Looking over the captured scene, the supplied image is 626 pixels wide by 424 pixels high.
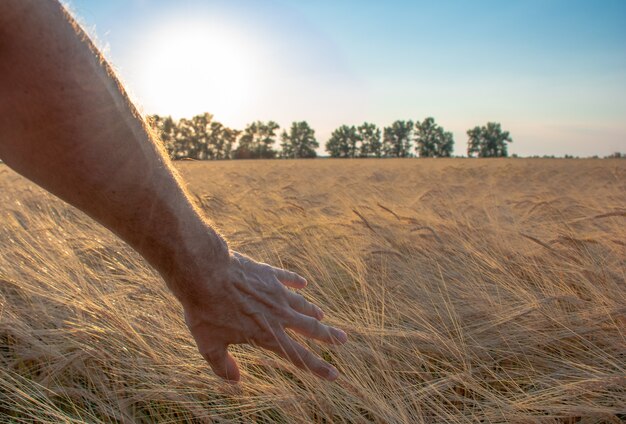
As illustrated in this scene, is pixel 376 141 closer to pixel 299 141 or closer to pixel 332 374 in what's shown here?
pixel 299 141

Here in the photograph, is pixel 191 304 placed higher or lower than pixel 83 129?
lower

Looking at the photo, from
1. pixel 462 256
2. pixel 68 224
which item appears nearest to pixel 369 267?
pixel 462 256

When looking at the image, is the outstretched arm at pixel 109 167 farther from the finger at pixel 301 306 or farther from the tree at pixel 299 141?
the tree at pixel 299 141

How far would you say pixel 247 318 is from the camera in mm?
824

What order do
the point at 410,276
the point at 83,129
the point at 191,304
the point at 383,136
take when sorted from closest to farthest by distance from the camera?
1. the point at 83,129
2. the point at 191,304
3. the point at 410,276
4. the point at 383,136

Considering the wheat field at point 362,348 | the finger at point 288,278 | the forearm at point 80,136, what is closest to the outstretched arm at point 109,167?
the forearm at point 80,136

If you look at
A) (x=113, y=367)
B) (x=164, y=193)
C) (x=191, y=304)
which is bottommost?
(x=113, y=367)

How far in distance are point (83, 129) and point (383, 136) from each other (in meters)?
64.8

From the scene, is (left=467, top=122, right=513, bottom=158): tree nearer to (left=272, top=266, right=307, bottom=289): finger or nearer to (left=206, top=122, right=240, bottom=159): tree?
(left=206, top=122, right=240, bottom=159): tree

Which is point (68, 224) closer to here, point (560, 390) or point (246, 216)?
point (246, 216)

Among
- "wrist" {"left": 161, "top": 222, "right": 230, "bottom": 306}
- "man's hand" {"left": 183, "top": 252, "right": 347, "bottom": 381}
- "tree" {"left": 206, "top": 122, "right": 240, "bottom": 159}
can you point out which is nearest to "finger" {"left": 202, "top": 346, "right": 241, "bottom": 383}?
"man's hand" {"left": 183, "top": 252, "right": 347, "bottom": 381}

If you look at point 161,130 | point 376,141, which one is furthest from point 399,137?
point 161,130

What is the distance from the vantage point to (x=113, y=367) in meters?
1.12

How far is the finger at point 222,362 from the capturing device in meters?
0.84
